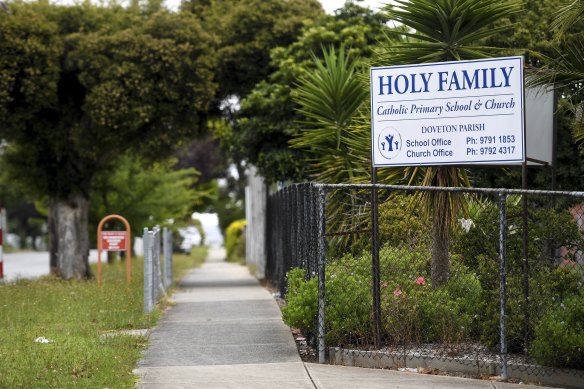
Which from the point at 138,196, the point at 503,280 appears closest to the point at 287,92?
the point at 138,196

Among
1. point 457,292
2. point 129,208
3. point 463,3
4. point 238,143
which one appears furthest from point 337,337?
point 129,208

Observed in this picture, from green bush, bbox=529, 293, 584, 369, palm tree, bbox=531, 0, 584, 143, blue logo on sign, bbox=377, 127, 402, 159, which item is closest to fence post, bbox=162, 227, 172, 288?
blue logo on sign, bbox=377, 127, 402, 159

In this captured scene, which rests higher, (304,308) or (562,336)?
(304,308)

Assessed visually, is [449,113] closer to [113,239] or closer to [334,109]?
[334,109]

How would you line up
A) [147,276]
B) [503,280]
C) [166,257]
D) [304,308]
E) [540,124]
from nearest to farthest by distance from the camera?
[503,280]
[304,308]
[540,124]
[147,276]
[166,257]

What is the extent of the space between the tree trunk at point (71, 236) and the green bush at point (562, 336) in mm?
17250

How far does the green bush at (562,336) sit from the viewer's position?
28.8ft

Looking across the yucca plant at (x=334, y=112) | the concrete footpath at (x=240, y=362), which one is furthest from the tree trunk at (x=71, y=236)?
the yucca plant at (x=334, y=112)

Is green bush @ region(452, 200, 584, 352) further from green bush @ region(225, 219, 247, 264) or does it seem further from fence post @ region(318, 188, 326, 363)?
green bush @ region(225, 219, 247, 264)

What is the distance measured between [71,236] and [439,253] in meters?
15.9

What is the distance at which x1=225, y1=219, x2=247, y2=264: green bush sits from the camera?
49.7 metres

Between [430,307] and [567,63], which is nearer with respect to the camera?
[430,307]

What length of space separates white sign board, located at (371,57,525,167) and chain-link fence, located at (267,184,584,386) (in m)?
0.44

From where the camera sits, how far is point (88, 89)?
22.9 meters
